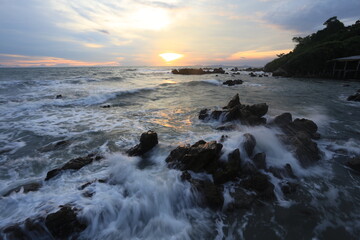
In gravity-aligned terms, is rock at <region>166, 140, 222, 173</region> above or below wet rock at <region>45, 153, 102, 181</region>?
above

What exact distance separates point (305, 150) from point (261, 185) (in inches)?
118

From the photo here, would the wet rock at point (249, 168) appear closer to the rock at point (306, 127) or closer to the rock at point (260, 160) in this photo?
the rock at point (260, 160)

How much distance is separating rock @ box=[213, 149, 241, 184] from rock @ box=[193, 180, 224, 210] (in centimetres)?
31

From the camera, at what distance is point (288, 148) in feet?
22.6

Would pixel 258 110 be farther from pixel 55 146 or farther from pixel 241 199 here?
pixel 55 146

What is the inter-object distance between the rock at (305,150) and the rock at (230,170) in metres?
2.50

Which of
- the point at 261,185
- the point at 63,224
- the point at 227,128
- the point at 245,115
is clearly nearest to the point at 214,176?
the point at 261,185

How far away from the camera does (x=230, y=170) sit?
17.6 ft

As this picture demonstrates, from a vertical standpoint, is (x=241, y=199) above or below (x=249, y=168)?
below

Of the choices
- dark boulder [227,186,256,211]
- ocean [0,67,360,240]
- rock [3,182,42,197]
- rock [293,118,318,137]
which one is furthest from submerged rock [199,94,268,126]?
rock [3,182,42,197]

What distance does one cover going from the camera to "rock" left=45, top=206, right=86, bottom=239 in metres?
3.74

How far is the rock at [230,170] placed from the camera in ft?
17.4

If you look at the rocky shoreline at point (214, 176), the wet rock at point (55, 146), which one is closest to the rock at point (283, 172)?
the rocky shoreline at point (214, 176)

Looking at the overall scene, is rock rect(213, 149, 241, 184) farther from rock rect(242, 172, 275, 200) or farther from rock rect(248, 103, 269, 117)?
rock rect(248, 103, 269, 117)
